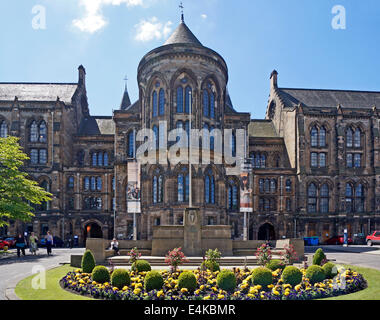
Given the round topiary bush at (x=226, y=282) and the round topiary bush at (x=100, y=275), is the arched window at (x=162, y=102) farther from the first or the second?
the round topiary bush at (x=226, y=282)

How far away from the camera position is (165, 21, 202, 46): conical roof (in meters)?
42.4

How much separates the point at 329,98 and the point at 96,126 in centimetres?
3701

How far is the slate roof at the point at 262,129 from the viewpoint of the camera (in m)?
57.3

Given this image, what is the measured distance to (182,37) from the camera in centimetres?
4300

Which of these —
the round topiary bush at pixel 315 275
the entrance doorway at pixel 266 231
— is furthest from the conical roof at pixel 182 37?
the round topiary bush at pixel 315 275

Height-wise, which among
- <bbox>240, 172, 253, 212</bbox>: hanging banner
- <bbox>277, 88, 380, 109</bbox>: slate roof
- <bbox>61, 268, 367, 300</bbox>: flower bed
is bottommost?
<bbox>61, 268, 367, 300</bbox>: flower bed

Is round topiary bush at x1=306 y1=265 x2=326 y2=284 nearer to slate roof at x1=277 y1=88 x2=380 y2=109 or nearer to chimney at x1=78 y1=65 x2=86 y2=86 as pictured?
slate roof at x1=277 y1=88 x2=380 y2=109

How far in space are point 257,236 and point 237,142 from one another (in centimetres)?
1312

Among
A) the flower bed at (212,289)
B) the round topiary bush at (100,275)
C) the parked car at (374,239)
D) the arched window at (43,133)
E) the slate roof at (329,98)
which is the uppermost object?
the slate roof at (329,98)

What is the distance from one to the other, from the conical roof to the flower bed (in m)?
32.2

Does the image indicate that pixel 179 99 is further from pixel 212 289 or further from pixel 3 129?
pixel 212 289

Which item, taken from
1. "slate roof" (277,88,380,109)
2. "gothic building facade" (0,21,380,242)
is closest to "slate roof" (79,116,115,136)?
"gothic building facade" (0,21,380,242)

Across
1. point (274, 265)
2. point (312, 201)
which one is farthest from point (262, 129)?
point (274, 265)

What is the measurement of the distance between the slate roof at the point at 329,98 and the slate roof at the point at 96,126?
89.1 feet
